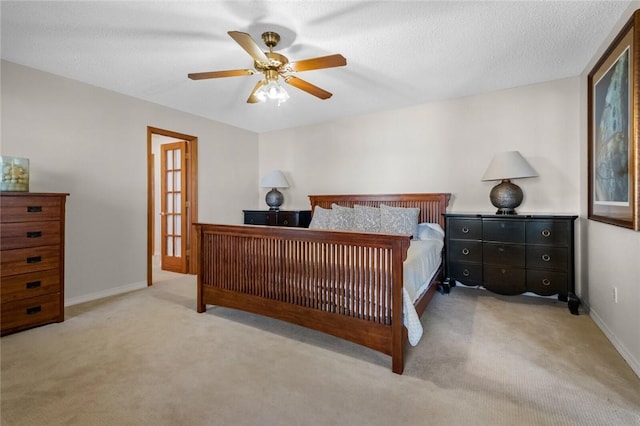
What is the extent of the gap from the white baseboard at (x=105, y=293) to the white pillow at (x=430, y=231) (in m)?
3.70

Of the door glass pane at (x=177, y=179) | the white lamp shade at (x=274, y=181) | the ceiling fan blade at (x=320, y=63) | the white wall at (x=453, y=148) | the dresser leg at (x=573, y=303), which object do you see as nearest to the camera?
the ceiling fan blade at (x=320, y=63)

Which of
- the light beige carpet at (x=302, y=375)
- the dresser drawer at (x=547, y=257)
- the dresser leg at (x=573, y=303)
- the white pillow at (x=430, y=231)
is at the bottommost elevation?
the light beige carpet at (x=302, y=375)

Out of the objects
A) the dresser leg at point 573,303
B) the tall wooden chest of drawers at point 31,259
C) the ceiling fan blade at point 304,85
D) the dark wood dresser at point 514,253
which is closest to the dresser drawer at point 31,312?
the tall wooden chest of drawers at point 31,259

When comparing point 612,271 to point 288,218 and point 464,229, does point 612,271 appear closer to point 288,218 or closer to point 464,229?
point 464,229

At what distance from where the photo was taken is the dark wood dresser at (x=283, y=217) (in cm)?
469

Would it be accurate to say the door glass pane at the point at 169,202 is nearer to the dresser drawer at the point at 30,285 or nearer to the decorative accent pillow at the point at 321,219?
the dresser drawer at the point at 30,285

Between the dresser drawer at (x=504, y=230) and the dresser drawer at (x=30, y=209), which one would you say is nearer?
the dresser drawer at (x=30, y=209)

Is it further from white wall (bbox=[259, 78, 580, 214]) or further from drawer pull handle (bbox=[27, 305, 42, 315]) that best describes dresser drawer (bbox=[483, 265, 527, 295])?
drawer pull handle (bbox=[27, 305, 42, 315])

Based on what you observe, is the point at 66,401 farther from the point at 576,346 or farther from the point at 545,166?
the point at 545,166

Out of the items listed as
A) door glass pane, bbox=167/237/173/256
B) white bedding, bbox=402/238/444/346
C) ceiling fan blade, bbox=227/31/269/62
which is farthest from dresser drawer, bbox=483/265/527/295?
door glass pane, bbox=167/237/173/256

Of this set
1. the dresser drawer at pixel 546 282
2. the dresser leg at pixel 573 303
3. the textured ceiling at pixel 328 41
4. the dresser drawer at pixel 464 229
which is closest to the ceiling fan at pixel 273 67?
the textured ceiling at pixel 328 41

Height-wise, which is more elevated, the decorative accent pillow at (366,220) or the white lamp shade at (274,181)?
the white lamp shade at (274,181)

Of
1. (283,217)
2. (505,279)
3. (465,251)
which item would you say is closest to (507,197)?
(465,251)

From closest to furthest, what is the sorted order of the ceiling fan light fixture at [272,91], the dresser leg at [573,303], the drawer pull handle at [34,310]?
the ceiling fan light fixture at [272,91], the drawer pull handle at [34,310], the dresser leg at [573,303]
